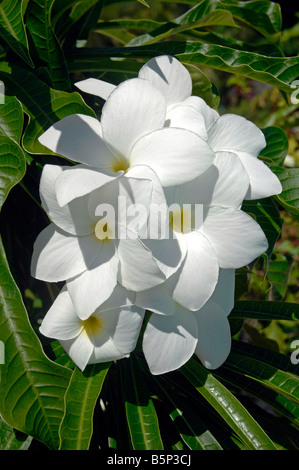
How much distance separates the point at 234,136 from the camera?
2.15 ft

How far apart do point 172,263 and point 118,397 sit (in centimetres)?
43

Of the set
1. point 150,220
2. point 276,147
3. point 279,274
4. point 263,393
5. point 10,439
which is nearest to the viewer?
point 150,220

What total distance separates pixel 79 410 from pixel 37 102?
1.46 feet

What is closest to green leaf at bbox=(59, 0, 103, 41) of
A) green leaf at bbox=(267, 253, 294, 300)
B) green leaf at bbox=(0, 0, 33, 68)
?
green leaf at bbox=(0, 0, 33, 68)

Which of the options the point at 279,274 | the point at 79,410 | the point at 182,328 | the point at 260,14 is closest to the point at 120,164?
the point at 182,328

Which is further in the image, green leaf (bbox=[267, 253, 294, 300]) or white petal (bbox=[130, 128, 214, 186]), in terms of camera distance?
green leaf (bbox=[267, 253, 294, 300])

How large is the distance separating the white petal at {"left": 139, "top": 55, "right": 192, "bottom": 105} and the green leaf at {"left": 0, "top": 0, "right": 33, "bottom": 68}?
0.17 meters

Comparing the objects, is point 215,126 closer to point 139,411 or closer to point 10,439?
point 139,411

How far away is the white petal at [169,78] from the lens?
0.68 meters

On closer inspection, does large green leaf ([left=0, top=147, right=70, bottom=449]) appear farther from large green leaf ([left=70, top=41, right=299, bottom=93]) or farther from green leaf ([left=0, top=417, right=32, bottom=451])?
large green leaf ([left=70, top=41, right=299, bottom=93])

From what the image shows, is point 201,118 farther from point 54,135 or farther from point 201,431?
point 201,431

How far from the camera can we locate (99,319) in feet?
2.18

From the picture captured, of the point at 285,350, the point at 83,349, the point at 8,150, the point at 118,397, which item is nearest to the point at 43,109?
the point at 8,150

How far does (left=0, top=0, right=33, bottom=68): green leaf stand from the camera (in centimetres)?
67
